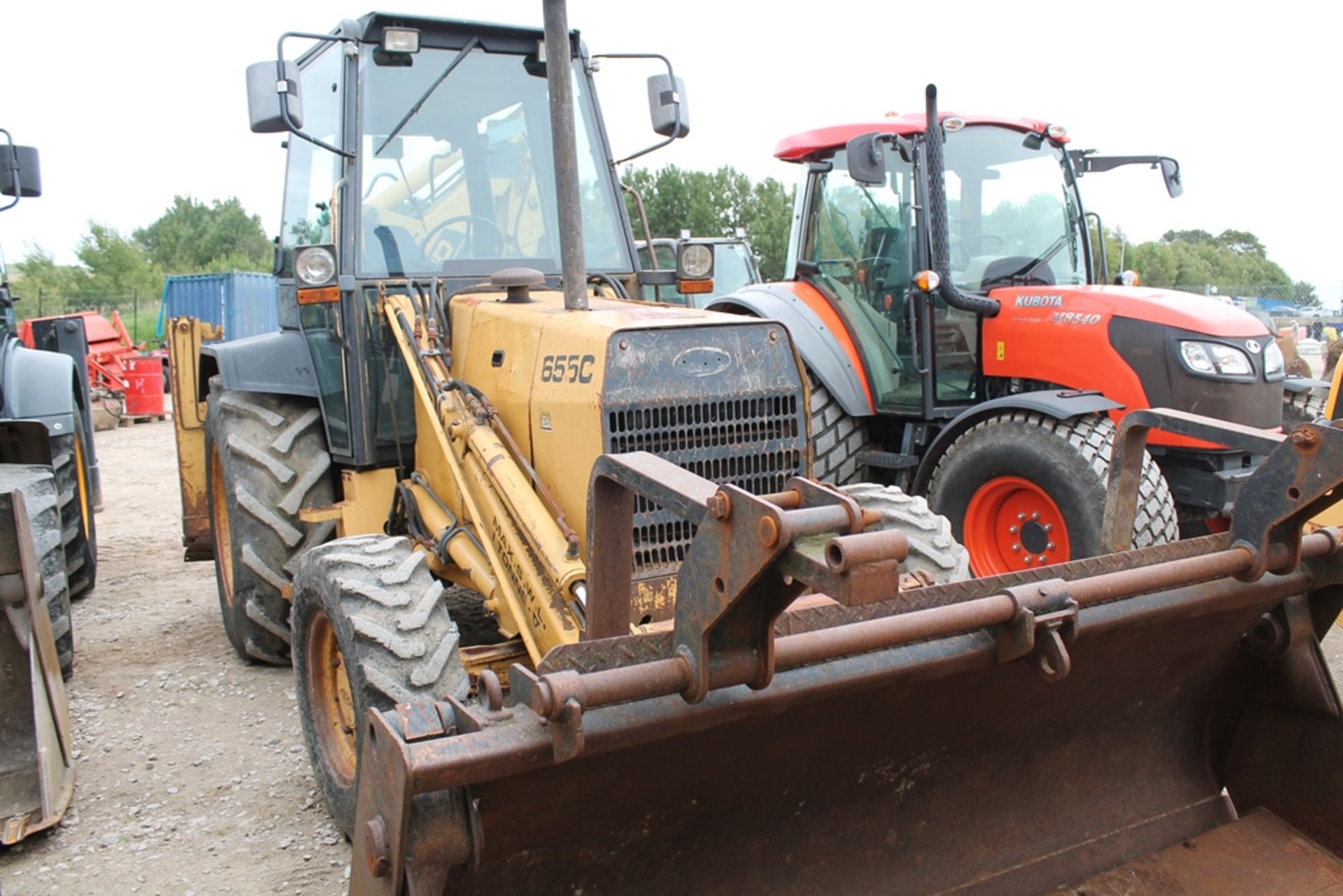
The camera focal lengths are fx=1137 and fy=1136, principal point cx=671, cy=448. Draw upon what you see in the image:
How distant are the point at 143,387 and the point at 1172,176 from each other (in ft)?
51.5

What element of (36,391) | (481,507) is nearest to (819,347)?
(481,507)

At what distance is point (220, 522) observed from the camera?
578 centimetres

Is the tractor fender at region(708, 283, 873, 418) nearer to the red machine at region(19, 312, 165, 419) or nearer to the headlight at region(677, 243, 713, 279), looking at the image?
the headlight at region(677, 243, 713, 279)

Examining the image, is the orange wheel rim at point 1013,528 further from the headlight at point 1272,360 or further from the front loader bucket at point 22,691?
the front loader bucket at point 22,691

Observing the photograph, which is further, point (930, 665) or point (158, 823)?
point (158, 823)

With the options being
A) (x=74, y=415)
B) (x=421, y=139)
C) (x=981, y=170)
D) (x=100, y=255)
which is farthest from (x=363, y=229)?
(x=100, y=255)

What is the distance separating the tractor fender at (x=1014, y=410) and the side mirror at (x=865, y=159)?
4.30 feet

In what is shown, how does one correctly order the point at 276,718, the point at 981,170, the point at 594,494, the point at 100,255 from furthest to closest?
the point at 100,255 → the point at 981,170 → the point at 276,718 → the point at 594,494

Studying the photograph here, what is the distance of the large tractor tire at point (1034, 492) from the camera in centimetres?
513

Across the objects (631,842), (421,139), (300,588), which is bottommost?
(631,842)

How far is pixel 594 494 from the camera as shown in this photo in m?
2.57

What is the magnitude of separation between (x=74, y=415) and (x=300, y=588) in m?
3.75

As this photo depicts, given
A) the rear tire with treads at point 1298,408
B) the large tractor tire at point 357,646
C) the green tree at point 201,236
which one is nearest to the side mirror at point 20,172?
the large tractor tire at point 357,646

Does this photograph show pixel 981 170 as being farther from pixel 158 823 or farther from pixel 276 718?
pixel 158 823
